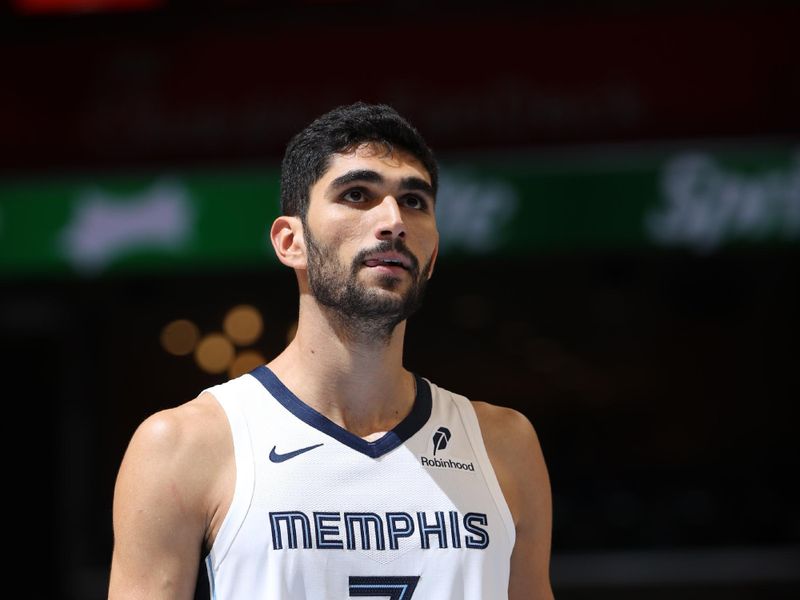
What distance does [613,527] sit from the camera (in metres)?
8.98

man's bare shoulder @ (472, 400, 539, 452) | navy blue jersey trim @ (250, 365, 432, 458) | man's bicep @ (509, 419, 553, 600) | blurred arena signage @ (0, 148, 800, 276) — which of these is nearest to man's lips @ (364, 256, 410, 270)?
navy blue jersey trim @ (250, 365, 432, 458)

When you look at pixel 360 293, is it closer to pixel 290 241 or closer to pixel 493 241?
pixel 290 241

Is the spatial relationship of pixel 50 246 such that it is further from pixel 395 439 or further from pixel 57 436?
pixel 395 439

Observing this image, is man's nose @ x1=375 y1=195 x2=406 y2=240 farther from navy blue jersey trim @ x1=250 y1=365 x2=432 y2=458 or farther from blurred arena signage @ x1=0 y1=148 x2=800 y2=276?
blurred arena signage @ x1=0 y1=148 x2=800 y2=276

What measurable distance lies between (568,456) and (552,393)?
46 centimetres

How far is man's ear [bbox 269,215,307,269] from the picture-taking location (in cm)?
304

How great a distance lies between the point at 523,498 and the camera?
312 cm

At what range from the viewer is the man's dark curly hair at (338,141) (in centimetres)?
301

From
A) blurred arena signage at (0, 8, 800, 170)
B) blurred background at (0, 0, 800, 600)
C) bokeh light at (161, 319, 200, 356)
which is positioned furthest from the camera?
bokeh light at (161, 319, 200, 356)

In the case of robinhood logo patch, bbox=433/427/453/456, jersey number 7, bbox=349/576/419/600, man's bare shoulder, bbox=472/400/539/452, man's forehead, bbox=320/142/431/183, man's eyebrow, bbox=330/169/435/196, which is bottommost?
jersey number 7, bbox=349/576/419/600

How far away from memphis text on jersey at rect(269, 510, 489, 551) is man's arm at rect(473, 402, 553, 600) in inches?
7.4

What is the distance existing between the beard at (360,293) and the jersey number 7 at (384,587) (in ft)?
1.78

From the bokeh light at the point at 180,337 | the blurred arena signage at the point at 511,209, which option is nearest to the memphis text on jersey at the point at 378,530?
the blurred arena signage at the point at 511,209

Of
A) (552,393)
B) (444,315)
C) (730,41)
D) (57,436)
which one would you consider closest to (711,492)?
(552,393)
